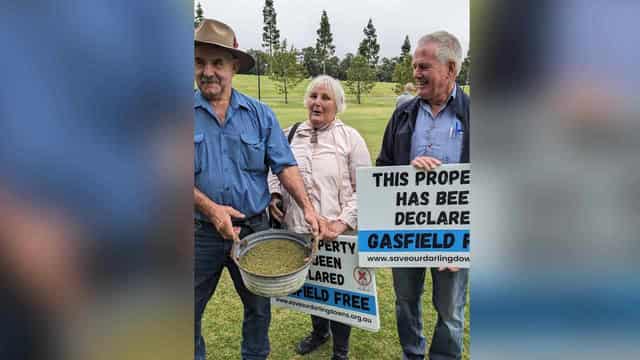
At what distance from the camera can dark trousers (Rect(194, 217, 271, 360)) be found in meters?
2.40

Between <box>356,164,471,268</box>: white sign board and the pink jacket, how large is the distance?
228 mm

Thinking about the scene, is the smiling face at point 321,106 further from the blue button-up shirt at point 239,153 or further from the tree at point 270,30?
the tree at point 270,30

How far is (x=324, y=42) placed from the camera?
234cm

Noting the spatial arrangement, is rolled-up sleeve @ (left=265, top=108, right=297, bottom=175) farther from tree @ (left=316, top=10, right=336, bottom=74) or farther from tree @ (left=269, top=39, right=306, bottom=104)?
tree @ (left=316, top=10, right=336, bottom=74)

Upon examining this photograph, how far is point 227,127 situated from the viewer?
2344mm

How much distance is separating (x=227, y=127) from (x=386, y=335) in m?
1.91

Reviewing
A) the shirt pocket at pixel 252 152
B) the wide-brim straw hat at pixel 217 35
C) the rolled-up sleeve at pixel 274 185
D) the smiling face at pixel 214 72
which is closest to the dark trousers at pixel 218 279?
the rolled-up sleeve at pixel 274 185

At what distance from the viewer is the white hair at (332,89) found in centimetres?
255

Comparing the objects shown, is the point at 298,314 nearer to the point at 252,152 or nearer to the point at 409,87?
the point at 252,152

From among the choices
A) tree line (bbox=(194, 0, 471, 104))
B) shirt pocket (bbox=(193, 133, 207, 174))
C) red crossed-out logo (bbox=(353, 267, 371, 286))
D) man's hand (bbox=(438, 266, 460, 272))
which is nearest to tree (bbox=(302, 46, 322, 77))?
tree line (bbox=(194, 0, 471, 104))

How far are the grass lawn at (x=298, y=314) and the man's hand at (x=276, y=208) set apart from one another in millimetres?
411
